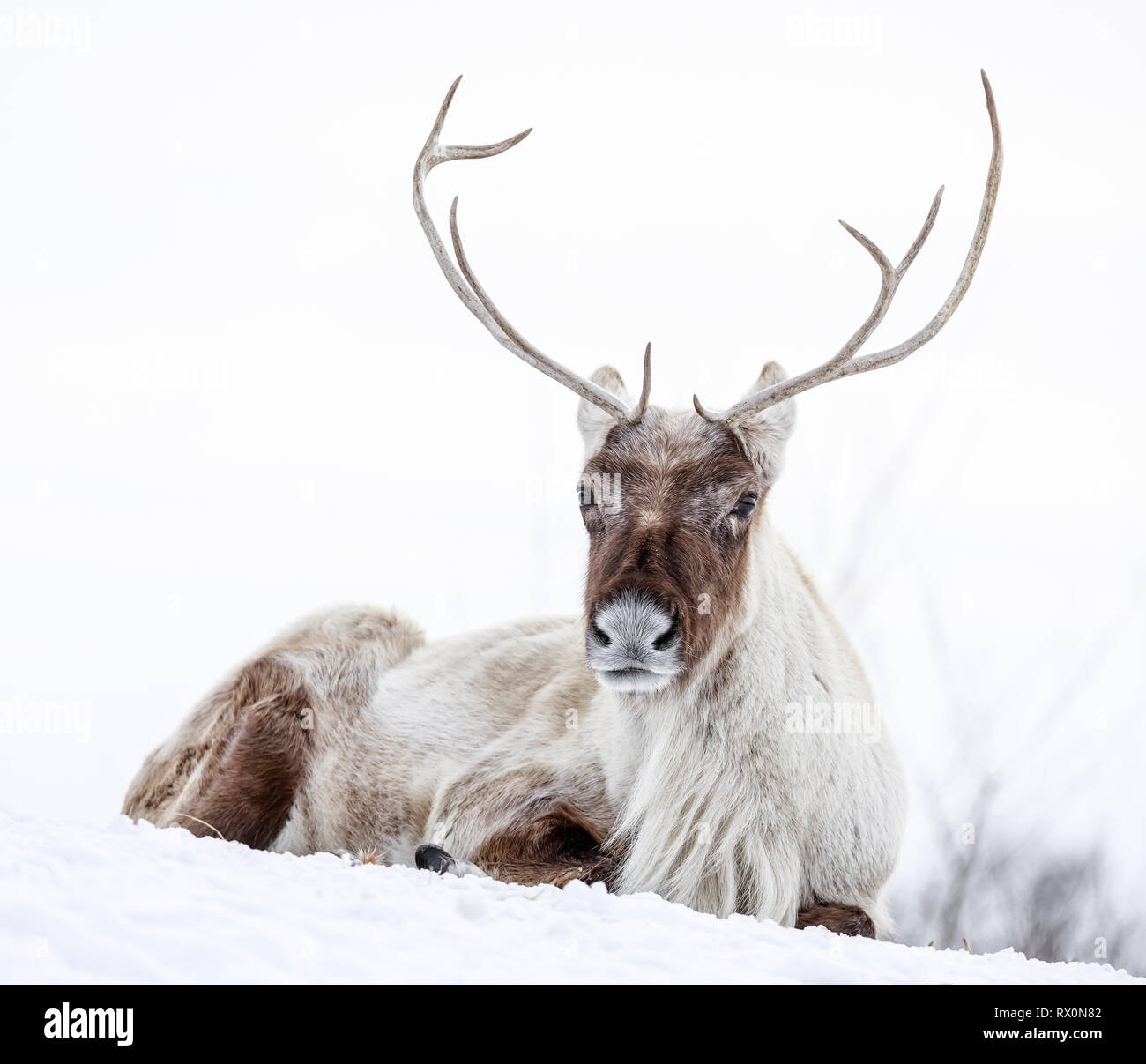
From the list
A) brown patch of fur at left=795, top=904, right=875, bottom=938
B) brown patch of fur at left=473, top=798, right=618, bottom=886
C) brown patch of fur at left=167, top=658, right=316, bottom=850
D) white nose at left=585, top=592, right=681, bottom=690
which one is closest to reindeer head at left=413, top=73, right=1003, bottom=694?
white nose at left=585, top=592, right=681, bottom=690

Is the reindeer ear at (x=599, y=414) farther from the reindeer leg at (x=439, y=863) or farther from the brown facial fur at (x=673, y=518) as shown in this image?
the reindeer leg at (x=439, y=863)

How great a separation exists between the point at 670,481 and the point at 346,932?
2.97 metres

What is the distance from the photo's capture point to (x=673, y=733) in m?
5.95

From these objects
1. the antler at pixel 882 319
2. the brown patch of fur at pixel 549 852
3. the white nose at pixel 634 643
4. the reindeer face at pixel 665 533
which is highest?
the antler at pixel 882 319

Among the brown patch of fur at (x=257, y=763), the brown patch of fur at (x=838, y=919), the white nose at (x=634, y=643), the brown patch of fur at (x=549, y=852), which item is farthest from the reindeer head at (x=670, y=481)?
the brown patch of fur at (x=257, y=763)

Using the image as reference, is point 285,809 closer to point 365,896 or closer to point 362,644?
point 362,644

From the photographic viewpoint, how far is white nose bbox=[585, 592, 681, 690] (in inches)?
206

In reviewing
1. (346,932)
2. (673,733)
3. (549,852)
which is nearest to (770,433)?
(673,733)

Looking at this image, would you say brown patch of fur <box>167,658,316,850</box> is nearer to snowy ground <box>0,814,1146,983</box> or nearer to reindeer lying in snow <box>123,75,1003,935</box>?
reindeer lying in snow <box>123,75,1003,935</box>

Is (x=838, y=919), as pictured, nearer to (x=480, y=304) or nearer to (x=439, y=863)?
(x=439, y=863)

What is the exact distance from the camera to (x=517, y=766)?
21.6 ft

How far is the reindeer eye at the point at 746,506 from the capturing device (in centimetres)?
591
